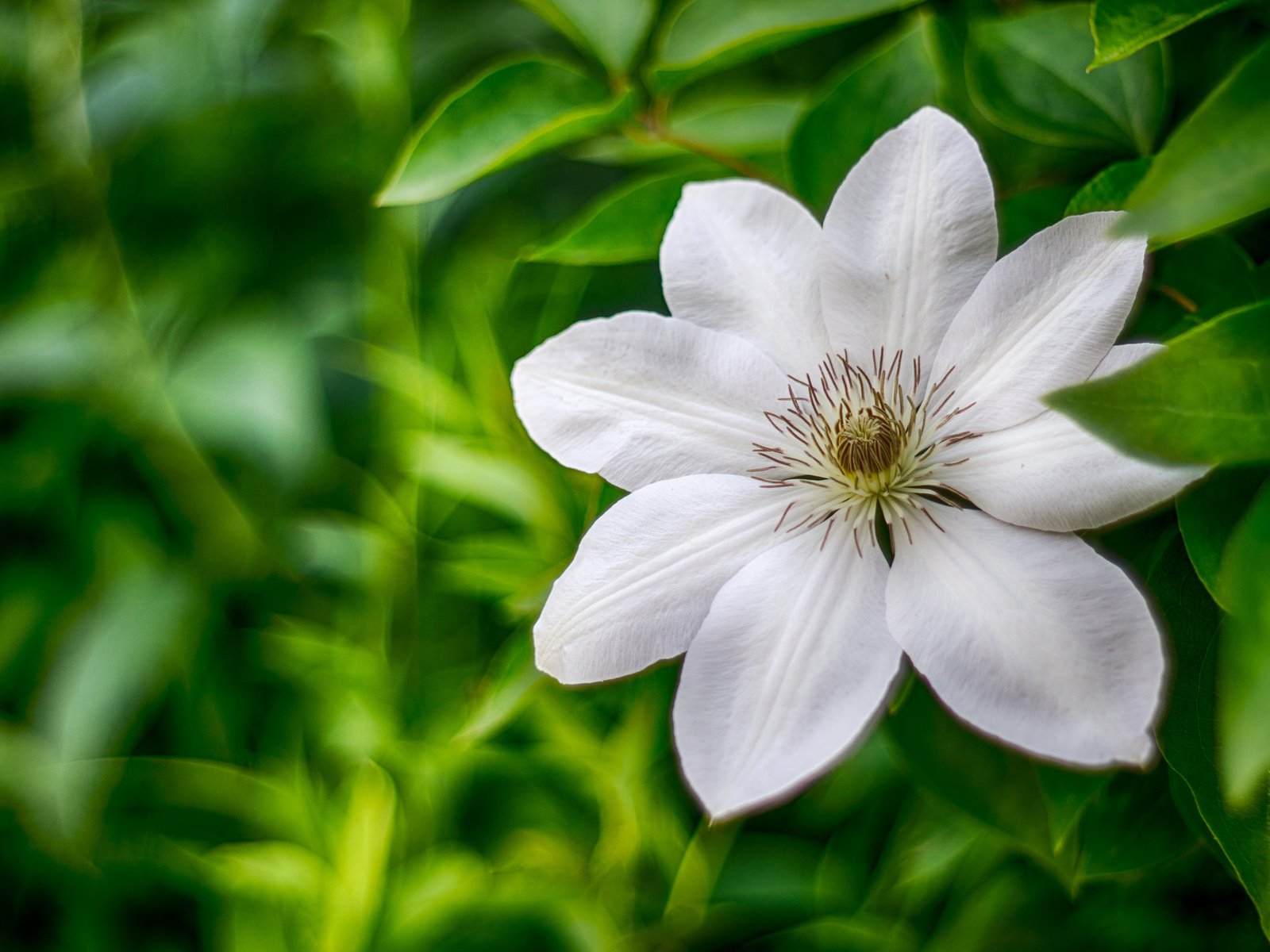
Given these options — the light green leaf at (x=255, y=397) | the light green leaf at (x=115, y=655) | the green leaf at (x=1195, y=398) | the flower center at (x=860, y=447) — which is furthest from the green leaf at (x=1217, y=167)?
the light green leaf at (x=115, y=655)

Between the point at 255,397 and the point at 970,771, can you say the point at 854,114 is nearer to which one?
the point at 970,771

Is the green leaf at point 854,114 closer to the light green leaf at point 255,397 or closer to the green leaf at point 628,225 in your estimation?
the green leaf at point 628,225

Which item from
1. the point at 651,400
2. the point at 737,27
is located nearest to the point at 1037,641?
the point at 651,400

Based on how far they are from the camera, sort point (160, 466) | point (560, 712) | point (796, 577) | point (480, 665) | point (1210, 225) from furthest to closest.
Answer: point (160, 466) < point (480, 665) < point (560, 712) < point (796, 577) < point (1210, 225)

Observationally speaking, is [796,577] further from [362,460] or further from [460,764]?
[362,460]

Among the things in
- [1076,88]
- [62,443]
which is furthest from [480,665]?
[1076,88]

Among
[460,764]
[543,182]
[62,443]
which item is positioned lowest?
[460,764]
